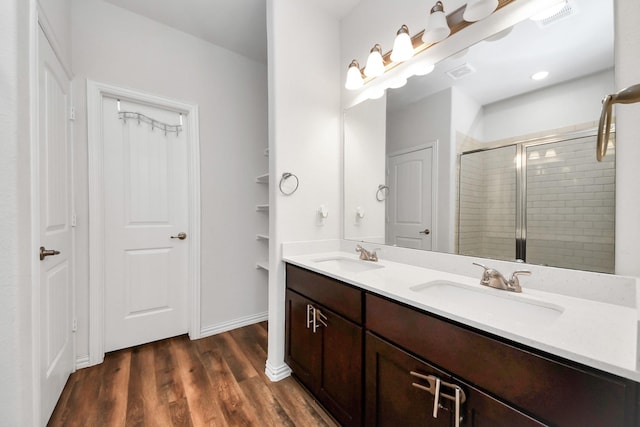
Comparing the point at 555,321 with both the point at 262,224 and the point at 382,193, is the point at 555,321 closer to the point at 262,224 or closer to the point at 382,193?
the point at 382,193

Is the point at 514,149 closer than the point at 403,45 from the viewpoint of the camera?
Yes

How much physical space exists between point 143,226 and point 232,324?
3.98ft

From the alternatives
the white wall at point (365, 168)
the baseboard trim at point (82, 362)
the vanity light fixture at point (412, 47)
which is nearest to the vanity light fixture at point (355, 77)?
the vanity light fixture at point (412, 47)

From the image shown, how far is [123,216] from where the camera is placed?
204 centimetres

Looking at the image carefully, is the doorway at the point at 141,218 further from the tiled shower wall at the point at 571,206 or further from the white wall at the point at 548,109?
the tiled shower wall at the point at 571,206

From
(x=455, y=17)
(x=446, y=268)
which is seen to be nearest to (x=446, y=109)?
(x=455, y=17)

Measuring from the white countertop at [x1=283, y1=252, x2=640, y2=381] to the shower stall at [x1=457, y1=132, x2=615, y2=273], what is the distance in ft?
0.53

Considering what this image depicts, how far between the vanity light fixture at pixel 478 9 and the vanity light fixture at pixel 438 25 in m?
0.09

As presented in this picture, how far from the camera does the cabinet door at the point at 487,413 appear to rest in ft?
2.22

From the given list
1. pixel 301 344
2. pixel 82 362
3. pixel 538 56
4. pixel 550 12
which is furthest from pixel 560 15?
pixel 82 362

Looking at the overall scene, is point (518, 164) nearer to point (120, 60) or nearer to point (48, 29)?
point (48, 29)

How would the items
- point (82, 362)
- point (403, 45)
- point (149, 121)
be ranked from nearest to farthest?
point (403, 45) → point (82, 362) → point (149, 121)

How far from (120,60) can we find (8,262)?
1.71 meters

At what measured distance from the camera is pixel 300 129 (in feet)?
6.08
